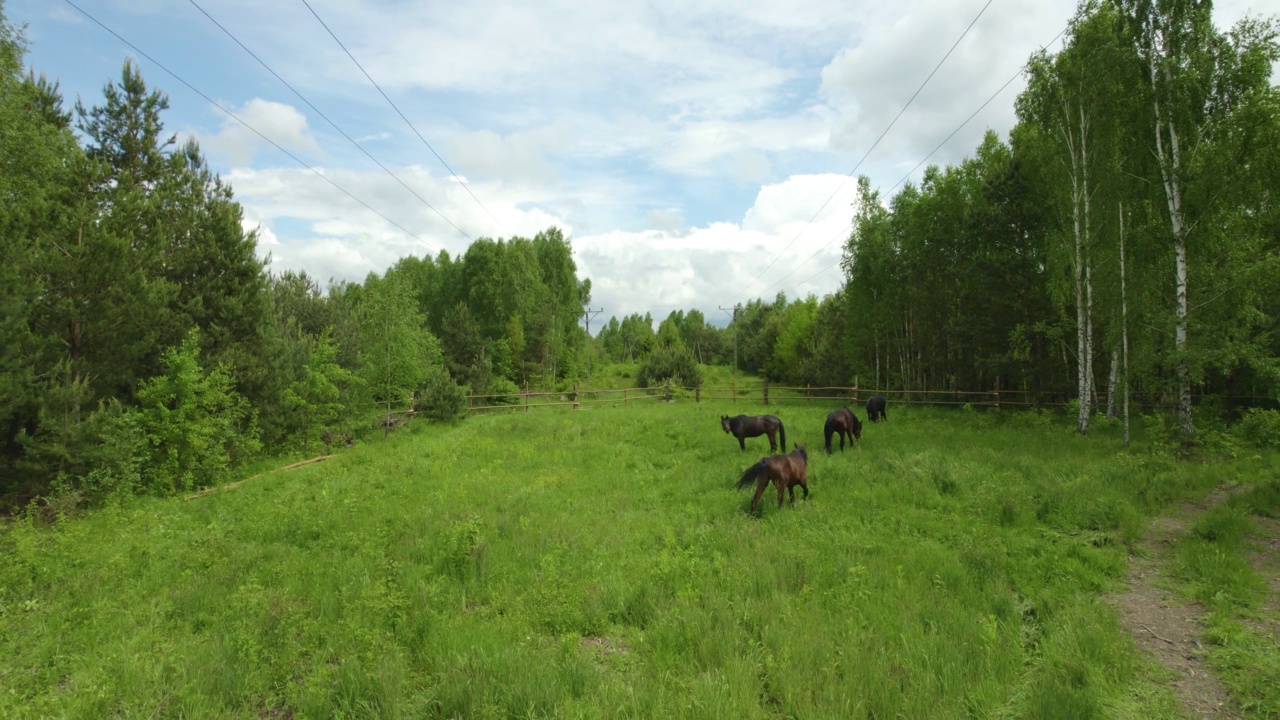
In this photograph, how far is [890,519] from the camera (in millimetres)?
8016

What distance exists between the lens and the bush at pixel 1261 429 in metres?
11.4

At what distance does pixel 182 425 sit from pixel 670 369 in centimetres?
3148

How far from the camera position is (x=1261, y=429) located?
1157 centimetres

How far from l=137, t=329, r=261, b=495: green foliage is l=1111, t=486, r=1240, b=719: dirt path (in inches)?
672

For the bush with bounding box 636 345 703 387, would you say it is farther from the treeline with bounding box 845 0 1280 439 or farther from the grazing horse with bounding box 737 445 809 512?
the grazing horse with bounding box 737 445 809 512

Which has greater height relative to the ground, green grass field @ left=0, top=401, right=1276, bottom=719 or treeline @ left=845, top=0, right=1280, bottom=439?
treeline @ left=845, top=0, right=1280, bottom=439

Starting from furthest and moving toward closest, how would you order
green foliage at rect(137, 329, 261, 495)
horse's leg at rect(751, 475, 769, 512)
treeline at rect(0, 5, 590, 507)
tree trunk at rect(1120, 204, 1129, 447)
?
tree trunk at rect(1120, 204, 1129, 447), green foliage at rect(137, 329, 261, 495), treeline at rect(0, 5, 590, 507), horse's leg at rect(751, 475, 769, 512)

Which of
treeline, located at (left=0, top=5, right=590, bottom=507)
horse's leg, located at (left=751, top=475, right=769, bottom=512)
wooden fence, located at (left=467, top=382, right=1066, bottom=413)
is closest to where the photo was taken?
horse's leg, located at (left=751, top=475, right=769, bottom=512)

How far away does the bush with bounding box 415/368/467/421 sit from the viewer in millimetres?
22734

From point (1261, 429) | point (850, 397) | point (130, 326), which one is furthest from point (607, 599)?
point (850, 397)

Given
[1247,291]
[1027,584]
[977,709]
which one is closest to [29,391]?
[977,709]

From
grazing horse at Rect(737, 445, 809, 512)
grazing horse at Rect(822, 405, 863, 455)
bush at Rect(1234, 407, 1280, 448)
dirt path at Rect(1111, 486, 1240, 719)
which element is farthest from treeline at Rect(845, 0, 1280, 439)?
grazing horse at Rect(737, 445, 809, 512)

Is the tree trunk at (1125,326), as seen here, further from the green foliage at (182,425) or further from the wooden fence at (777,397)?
the green foliage at (182,425)

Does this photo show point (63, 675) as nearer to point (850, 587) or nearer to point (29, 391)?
point (850, 587)
